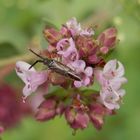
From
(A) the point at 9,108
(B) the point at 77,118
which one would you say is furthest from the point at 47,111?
(A) the point at 9,108

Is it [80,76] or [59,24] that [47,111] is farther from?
[59,24]

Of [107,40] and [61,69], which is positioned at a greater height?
[61,69]

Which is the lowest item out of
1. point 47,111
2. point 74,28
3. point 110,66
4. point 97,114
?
point 97,114

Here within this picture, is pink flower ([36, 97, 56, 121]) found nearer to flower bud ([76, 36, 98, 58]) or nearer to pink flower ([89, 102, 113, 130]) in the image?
pink flower ([89, 102, 113, 130])

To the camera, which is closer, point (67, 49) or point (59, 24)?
point (67, 49)

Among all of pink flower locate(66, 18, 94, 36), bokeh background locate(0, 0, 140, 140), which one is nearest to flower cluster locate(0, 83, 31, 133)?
bokeh background locate(0, 0, 140, 140)

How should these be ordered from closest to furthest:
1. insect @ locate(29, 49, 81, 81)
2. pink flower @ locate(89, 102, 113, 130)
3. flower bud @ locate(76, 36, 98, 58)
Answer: insect @ locate(29, 49, 81, 81)
flower bud @ locate(76, 36, 98, 58)
pink flower @ locate(89, 102, 113, 130)
